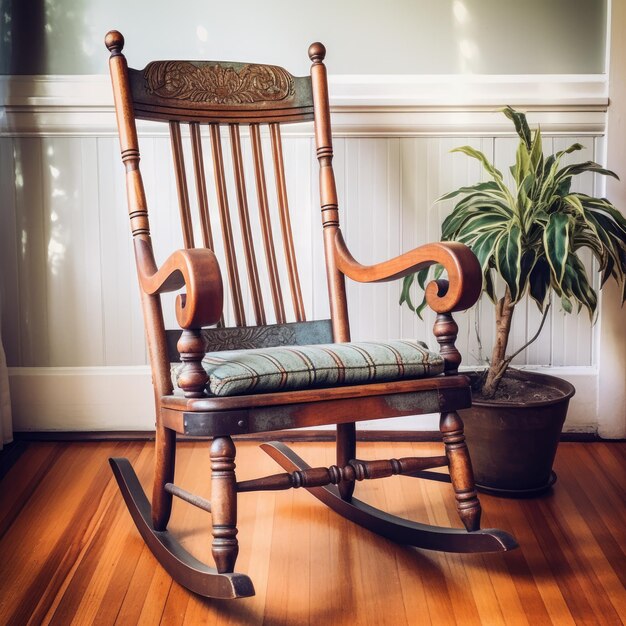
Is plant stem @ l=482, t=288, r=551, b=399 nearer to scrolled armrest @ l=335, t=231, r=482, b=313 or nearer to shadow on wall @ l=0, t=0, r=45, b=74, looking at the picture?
scrolled armrest @ l=335, t=231, r=482, b=313

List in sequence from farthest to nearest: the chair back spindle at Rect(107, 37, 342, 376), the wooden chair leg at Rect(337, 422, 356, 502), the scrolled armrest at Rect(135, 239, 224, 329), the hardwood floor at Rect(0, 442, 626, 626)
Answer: the wooden chair leg at Rect(337, 422, 356, 502)
the chair back spindle at Rect(107, 37, 342, 376)
the hardwood floor at Rect(0, 442, 626, 626)
the scrolled armrest at Rect(135, 239, 224, 329)

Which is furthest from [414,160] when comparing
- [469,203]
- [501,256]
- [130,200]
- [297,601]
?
[297,601]

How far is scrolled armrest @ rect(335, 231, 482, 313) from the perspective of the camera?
1.32 meters

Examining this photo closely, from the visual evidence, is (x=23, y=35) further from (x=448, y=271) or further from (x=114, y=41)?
(x=448, y=271)

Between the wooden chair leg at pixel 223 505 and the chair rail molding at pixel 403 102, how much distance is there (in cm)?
121

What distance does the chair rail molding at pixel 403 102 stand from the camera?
6.99 feet

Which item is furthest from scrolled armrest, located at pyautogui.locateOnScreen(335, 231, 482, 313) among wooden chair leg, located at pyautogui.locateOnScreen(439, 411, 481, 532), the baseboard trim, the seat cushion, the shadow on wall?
the shadow on wall

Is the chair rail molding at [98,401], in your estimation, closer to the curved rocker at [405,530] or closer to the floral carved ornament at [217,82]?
the curved rocker at [405,530]

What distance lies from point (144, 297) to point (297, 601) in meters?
0.65

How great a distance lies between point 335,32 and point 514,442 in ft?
4.09

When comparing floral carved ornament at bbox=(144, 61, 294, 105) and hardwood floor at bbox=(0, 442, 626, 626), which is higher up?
floral carved ornament at bbox=(144, 61, 294, 105)

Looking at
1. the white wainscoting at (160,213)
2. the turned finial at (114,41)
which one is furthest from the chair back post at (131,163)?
the white wainscoting at (160,213)

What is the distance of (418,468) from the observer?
1.44 m

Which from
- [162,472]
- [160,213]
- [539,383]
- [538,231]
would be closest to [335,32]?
[160,213]
